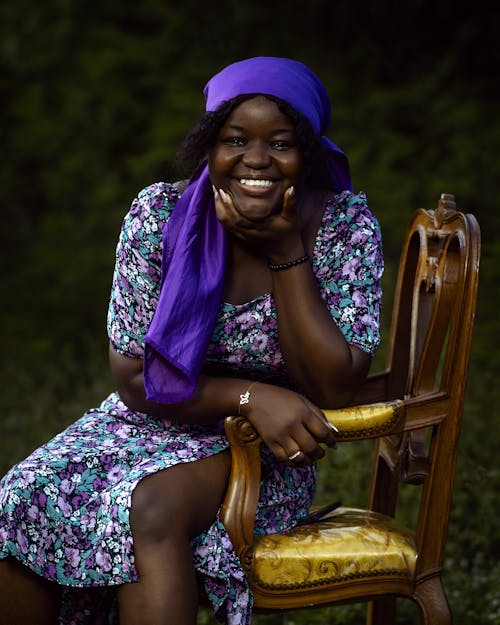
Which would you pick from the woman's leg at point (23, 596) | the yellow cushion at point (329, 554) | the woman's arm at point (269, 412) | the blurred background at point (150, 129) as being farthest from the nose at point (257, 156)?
the blurred background at point (150, 129)

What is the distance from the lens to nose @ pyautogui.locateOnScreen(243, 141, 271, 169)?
248 centimetres

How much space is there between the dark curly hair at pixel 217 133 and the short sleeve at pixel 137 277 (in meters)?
0.16

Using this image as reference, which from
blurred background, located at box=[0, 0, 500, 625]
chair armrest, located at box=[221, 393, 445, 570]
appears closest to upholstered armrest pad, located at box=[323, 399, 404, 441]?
chair armrest, located at box=[221, 393, 445, 570]

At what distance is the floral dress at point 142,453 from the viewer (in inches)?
95.6

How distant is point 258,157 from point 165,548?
2.96ft

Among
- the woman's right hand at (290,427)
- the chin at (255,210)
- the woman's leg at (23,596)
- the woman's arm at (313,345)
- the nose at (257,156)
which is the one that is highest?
the nose at (257,156)

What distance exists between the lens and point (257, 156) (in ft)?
8.14

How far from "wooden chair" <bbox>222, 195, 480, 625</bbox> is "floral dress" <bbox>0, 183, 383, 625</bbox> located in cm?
8

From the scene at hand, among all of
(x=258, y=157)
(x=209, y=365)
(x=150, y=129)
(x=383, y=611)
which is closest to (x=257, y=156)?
(x=258, y=157)

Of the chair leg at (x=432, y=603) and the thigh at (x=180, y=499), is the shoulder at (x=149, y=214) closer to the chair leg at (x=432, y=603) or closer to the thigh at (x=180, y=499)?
the thigh at (x=180, y=499)

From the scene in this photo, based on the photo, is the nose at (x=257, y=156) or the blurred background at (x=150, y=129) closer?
the nose at (x=257, y=156)

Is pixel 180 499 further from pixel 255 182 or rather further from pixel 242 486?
pixel 255 182

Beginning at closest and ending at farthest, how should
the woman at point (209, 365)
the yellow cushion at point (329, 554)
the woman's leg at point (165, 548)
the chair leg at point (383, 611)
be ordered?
the woman's leg at point (165, 548)
the woman at point (209, 365)
the yellow cushion at point (329, 554)
the chair leg at point (383, 611)

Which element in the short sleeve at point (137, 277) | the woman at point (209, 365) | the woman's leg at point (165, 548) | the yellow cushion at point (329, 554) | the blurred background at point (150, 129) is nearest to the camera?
the woman's leg at point (165, 548)
